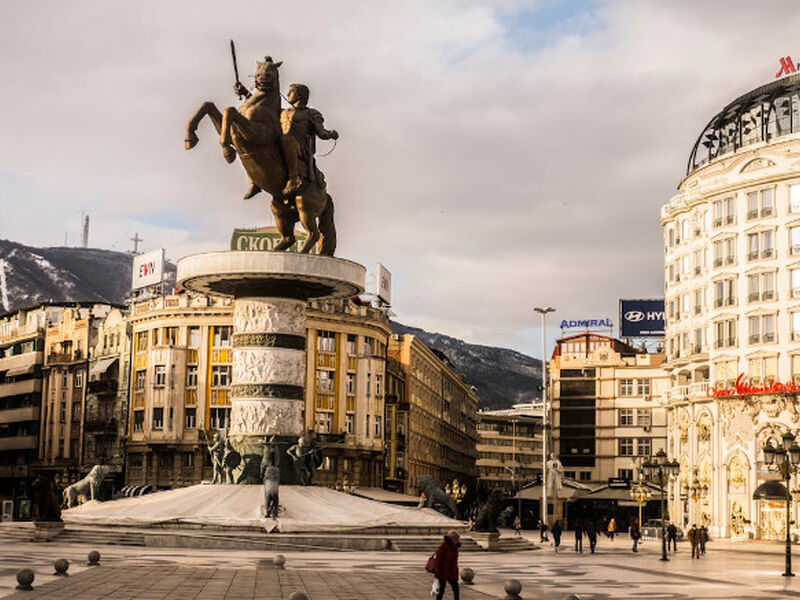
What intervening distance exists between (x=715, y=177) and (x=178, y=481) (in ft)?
144

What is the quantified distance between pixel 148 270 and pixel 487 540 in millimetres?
63388

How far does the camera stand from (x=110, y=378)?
10012 cm

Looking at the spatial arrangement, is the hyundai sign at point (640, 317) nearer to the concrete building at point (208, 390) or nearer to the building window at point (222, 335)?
the concrete building at point (208, 390)

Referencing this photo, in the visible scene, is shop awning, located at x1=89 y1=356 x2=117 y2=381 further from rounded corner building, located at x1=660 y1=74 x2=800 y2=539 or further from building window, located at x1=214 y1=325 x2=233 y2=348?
rounded corner building, located at x1=660 y1=74 x2=800 y2=539

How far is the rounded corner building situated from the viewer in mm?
79375

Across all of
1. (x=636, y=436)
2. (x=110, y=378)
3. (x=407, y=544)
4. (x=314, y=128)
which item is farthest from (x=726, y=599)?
(x=636, y=436)

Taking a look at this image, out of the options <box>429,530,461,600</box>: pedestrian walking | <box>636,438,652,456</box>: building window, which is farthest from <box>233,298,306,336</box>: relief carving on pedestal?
<box>636,438,652,456</box>: building window

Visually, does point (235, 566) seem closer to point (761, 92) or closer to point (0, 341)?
point (761, 92)

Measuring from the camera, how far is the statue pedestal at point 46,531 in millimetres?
44344

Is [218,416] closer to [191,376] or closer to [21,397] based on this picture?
[191,376]

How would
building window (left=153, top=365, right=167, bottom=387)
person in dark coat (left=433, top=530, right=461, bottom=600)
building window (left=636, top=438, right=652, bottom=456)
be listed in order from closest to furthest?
person in dark coat (left=433, top=530, right=461, bottom=600)
building window (left=153, top=365, right=167, bottom=387)
building window (left=636, top=438, right=652, bottom=456)

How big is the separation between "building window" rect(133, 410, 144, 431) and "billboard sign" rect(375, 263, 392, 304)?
75.5 ft

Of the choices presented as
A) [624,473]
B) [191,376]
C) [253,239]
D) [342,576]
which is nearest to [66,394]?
[191,376]

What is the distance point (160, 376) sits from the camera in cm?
9244
